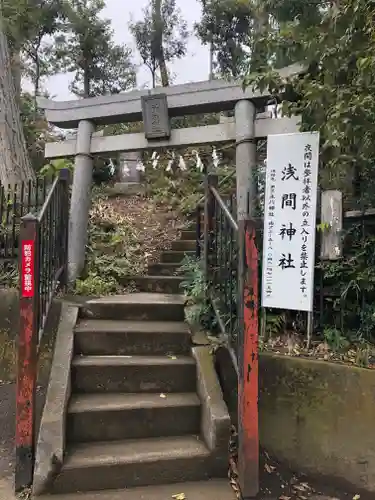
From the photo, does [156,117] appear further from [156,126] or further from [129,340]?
[129,340]

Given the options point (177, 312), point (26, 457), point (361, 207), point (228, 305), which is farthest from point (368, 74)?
point (26, 457)

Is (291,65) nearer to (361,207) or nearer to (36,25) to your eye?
(361,207)

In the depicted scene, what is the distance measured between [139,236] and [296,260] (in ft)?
13.1

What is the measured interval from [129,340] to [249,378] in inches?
52.6

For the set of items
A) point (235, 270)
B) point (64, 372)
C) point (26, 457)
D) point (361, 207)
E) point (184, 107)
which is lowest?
point (26, 457)

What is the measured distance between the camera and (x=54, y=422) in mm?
2846

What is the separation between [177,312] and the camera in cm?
426

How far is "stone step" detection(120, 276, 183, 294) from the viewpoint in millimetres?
5258

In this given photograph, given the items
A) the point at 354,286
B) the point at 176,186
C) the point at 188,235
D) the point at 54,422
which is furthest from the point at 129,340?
the point at 176,186

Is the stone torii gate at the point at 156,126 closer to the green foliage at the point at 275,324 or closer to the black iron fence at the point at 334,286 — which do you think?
the black iron fence at the point at 334,286

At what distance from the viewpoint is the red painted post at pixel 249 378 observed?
2.75 m

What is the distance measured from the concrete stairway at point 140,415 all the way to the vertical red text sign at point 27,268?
32.5 inches

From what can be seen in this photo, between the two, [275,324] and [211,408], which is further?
[275,324]

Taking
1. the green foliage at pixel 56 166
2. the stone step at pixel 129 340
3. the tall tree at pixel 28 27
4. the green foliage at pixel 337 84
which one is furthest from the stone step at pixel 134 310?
the tall tree at pixel 28 27
